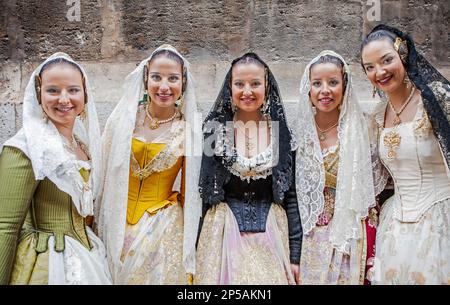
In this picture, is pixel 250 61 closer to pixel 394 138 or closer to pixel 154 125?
pixel 154 125

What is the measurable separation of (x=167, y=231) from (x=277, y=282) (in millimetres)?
708

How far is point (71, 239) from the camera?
3.87 metres

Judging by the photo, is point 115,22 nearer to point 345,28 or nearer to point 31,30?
point 31,30

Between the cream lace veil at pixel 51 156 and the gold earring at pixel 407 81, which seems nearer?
the cream lace veil at pixel 51 156

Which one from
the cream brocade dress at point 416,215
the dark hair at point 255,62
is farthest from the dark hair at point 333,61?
the cream brocade dress at point 416,215

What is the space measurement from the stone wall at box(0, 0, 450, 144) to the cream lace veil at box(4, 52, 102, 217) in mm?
1293

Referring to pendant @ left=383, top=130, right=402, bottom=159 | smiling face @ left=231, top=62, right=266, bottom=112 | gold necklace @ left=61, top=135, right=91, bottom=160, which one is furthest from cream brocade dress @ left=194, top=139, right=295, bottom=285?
gold necklace @ left=61, top=135, right=91, bottom=160

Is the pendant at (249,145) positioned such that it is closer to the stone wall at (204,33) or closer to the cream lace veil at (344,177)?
the cream lace veil at (344,177)

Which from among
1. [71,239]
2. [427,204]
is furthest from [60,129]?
[427,204]

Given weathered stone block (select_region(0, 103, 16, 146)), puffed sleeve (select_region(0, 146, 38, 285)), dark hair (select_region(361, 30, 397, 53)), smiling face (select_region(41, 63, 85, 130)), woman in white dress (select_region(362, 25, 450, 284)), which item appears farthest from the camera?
weathered stone block (select_region(0, 103, 16, 146))

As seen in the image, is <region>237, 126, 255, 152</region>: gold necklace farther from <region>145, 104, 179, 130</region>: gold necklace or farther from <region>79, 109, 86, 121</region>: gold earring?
<region>79, 109, 86, 121</region>: gold earring

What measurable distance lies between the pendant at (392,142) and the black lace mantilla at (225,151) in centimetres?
57

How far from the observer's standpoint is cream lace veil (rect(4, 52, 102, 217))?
378cm

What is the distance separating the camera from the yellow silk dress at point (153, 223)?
13.3 ft
